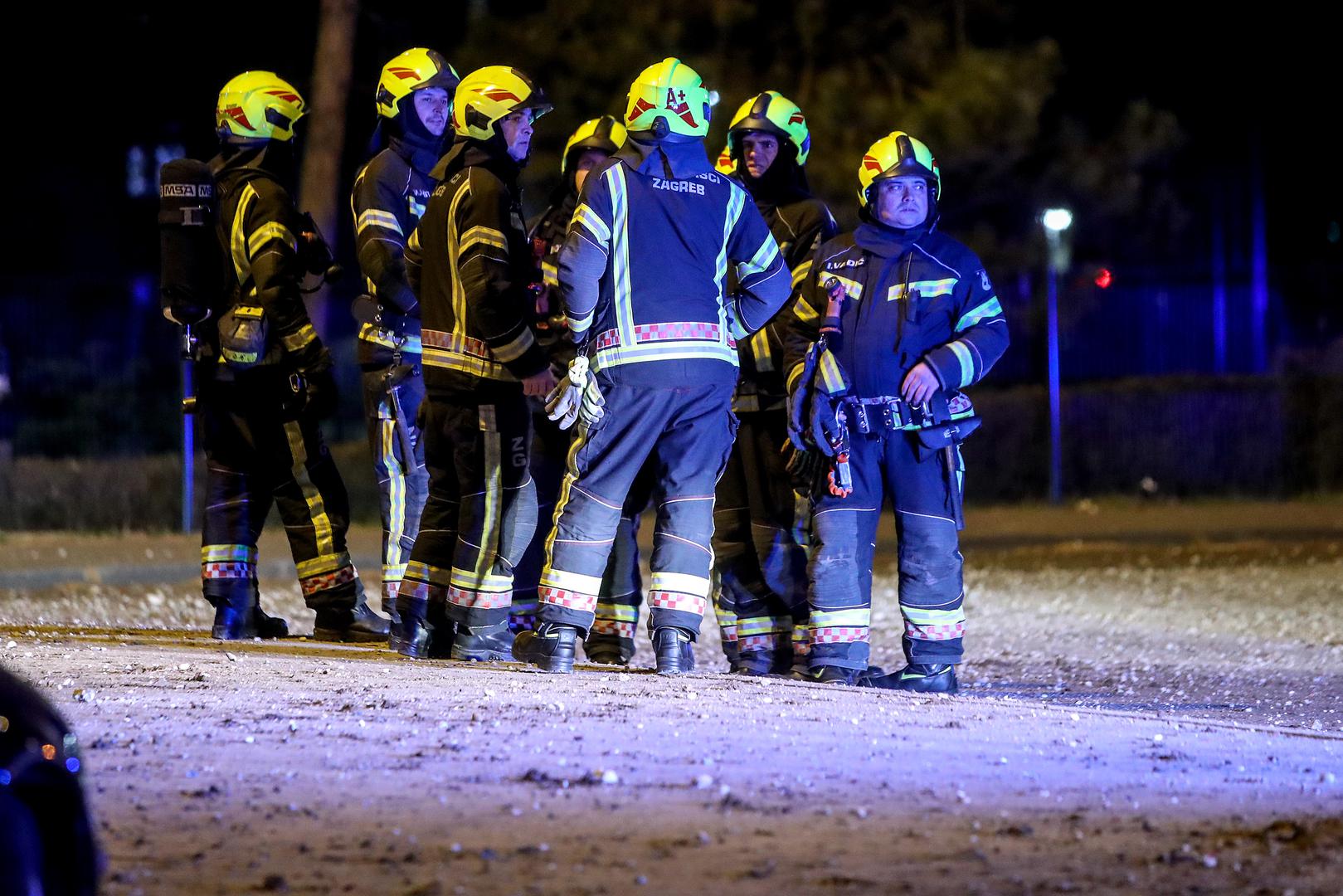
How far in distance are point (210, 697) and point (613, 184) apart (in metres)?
2.47

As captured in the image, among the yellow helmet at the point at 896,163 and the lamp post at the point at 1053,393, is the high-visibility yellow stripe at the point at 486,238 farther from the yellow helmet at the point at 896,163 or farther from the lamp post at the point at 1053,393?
the lamp post at the point at 1053,393

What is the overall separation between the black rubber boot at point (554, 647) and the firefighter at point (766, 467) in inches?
44.1

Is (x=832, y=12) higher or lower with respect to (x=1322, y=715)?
higher

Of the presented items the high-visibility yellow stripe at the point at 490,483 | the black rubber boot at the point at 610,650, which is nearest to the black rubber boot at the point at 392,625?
the high-visibility yellow stripe at the point at 490,483

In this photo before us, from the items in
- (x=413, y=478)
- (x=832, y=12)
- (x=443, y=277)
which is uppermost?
(x=832, y=12)

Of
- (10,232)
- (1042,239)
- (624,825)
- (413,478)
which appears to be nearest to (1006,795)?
(624,825)

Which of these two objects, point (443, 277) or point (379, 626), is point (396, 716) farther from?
point (379, 626)

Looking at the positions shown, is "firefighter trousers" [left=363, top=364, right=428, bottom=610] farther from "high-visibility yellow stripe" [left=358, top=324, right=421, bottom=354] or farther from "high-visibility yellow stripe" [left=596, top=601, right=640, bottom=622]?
"high-visibility yellow stripe" [left=596, top=601, right=640, bottom=622]

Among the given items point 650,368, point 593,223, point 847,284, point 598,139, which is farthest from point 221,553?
point 847,284

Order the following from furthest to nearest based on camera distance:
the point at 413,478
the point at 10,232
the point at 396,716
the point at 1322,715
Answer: the point at 10,232 → the point at 413,478 → the point at 1322,715 → the point at 396,716

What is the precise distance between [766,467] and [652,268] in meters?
1.38

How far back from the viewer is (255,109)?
944 cm

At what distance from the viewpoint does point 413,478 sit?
9.36 metres

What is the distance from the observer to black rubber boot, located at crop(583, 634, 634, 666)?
9.02m
